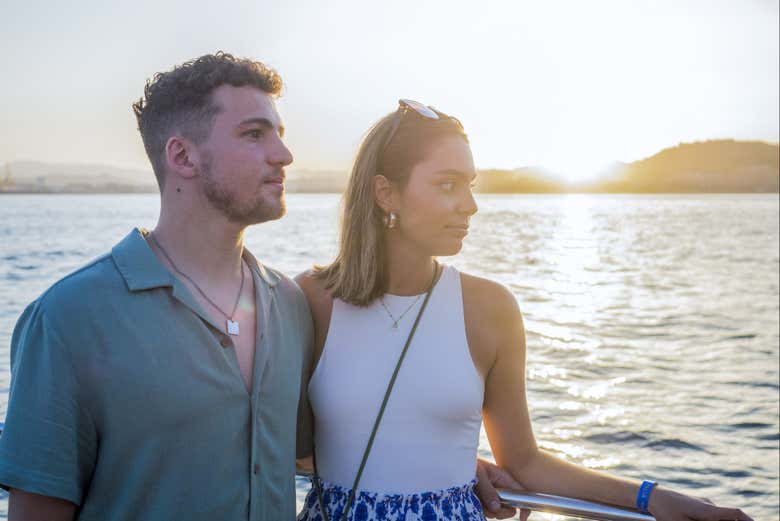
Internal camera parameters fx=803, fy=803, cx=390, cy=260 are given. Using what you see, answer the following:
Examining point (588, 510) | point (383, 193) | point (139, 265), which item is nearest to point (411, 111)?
point (383, 193)

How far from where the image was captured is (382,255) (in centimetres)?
288

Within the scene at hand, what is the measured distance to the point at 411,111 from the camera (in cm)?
287

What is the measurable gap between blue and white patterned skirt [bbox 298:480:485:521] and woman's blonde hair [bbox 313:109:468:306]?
0.64m

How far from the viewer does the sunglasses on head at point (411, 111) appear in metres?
2.79

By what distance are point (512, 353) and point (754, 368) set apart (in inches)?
480

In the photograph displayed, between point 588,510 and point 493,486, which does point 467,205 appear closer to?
point 493,486

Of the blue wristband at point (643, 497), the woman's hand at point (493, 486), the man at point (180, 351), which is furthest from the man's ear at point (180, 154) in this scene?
the blue wristband at point (643, 497)

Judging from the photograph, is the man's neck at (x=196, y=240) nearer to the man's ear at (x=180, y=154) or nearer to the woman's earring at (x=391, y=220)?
the man's ear at (x=180, y=154)

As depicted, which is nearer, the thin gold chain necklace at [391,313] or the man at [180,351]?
the man at [180,351]

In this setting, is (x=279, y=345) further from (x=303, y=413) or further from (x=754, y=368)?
(x=754, y=368)

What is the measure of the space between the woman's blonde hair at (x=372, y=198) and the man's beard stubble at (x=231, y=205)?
0.58 metres

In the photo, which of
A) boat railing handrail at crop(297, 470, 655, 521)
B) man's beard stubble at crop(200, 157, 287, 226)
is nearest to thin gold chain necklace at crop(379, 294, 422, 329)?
man's beard stubble at crop(200, 157, 287, 226)

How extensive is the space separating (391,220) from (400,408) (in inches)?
27.1

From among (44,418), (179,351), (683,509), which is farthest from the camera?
(683,509)
